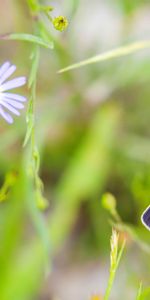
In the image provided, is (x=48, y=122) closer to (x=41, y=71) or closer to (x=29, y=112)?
(x=41, y=71)

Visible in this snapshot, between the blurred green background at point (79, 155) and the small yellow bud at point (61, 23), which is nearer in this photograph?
the small yellow bud at point (61, 23)

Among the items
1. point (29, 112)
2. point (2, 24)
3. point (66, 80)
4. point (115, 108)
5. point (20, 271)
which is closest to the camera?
point (29, 112)

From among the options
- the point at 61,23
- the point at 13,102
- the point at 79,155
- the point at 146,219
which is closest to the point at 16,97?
the point at 13,102

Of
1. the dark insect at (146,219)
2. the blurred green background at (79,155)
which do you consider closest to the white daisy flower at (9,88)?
the dark insect at (146,219)

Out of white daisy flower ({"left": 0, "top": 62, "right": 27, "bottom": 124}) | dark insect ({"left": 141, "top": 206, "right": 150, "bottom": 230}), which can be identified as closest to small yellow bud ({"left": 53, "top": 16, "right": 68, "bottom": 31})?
white daisy flower ({"left": 0, "top": 62, "right": 27, "bottom": 124})

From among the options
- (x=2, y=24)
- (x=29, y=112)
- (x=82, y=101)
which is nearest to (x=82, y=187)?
(x=82, y=101)

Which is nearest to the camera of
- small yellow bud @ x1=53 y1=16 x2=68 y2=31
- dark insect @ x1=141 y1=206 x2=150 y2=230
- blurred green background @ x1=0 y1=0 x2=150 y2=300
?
dark insect @ x1=141 y1=206 x2=150 y2=230

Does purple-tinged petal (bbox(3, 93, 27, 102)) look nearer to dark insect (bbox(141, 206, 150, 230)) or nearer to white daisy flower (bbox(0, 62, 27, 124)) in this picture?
white daisy flower (bbox(0, 62, 27, 124))

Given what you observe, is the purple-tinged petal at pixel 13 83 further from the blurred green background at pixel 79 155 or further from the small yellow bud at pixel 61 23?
the blurred green background at pixel 79 155

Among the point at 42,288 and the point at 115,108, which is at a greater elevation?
the point at 115,108
